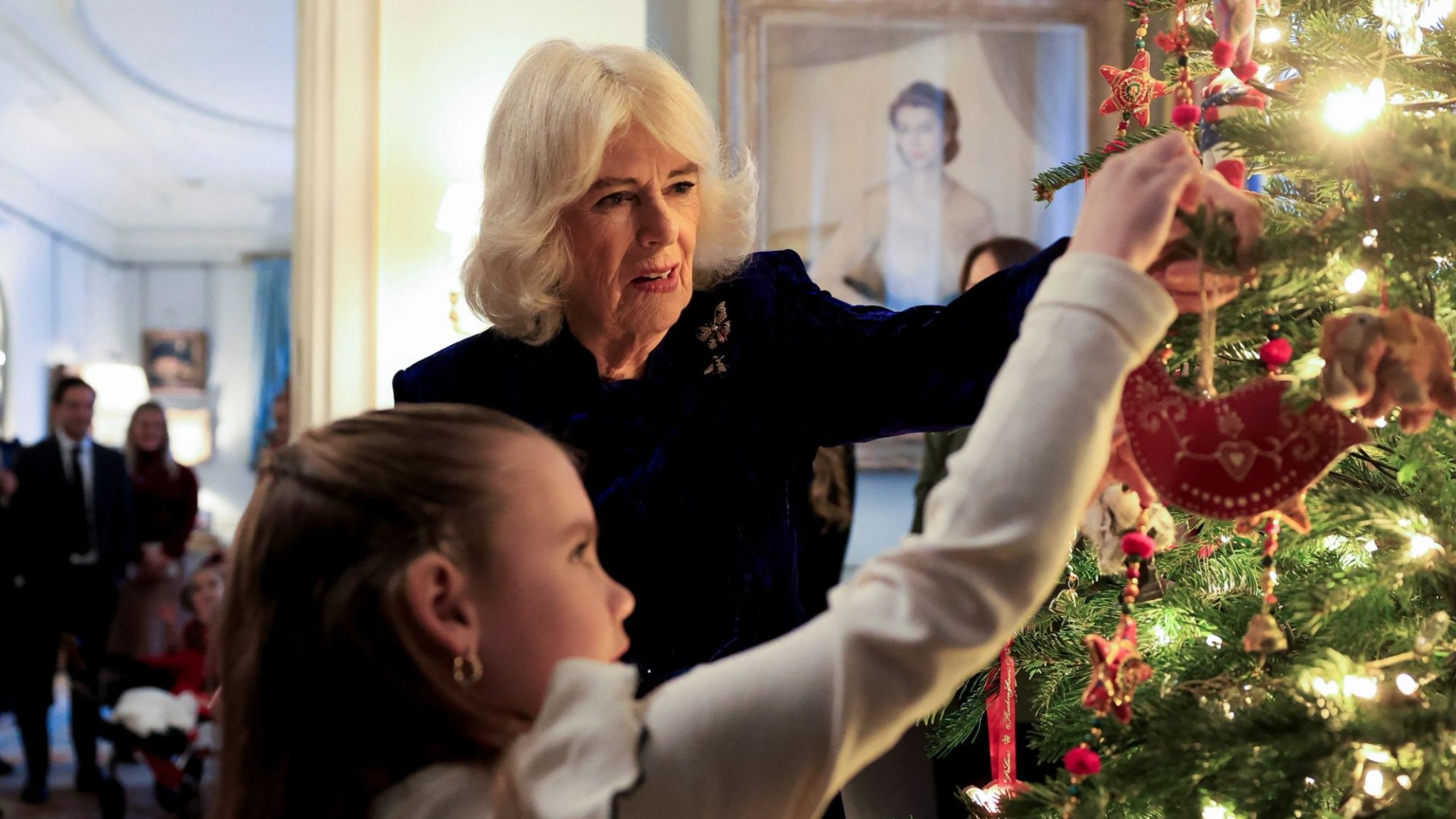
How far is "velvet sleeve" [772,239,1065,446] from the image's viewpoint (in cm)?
105

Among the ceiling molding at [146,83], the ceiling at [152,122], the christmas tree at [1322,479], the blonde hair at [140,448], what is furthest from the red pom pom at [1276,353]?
the ceiling molding at [146,83]

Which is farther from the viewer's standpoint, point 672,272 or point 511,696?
point 672,272

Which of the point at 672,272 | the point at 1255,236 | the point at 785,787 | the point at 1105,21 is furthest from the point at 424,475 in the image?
the point at 1105,21

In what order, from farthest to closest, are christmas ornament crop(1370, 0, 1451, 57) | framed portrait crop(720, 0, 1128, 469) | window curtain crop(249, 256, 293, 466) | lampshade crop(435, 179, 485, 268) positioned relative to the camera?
window curtain crop(249, 256, 293, 466), framed portrait crop(720, 0, 1128, 469), lampshade crop(435, 179, 485, 268), christmas ornament crop(1370, 0, 1451, 57)

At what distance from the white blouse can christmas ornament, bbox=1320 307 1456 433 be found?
0.10m

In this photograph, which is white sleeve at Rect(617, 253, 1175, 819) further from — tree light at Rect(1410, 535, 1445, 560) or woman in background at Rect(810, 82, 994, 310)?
woman in background at Rect(810, 82, 994, 310)

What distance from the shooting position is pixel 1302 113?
2.42 ft

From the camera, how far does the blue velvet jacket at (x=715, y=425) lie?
1.23 meters

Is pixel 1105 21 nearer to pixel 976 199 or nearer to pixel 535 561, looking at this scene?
pixel 976 199

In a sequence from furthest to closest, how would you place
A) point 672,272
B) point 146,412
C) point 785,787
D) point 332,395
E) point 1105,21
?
1. point 146,412
2. point 1105,21
3. point 332,395
4. point 672,272
5. point 785,787

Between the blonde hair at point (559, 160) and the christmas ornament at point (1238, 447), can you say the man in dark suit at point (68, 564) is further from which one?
the christmas ornament at point (1238, 447)

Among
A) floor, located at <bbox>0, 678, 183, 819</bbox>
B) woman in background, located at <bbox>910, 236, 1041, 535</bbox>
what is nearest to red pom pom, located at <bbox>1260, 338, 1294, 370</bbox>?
woman in background, located at <bbox>910, 236, 1041, 535</bbox>

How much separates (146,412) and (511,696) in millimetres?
5061

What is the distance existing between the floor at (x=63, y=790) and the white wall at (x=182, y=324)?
3115 mm
